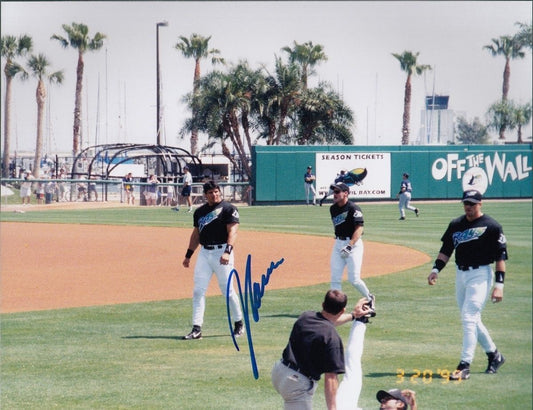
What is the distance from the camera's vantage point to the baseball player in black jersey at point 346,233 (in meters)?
10.3

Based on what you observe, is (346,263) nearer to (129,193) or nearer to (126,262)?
(126,262)

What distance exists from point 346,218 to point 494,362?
2.78 metres

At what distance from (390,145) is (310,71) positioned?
10.2 ft

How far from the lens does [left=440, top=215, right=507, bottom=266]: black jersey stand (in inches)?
305

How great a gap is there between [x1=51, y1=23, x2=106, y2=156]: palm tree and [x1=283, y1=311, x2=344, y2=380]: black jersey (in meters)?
5.00

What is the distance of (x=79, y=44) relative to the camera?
1041 centimetres

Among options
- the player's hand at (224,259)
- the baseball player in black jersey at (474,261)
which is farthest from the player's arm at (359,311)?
the player's hand at (224,259)

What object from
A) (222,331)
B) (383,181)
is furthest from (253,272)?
(222,331)

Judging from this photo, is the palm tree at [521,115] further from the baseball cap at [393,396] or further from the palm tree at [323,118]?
the baseball cap at [393,396]

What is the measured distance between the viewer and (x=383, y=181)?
1409 cm

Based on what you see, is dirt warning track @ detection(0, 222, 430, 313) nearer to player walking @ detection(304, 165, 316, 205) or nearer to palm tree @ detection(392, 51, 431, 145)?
player walking @ detection(304, 165, 316, 205)

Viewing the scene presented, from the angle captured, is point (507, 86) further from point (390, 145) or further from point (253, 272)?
point (253, 272)
